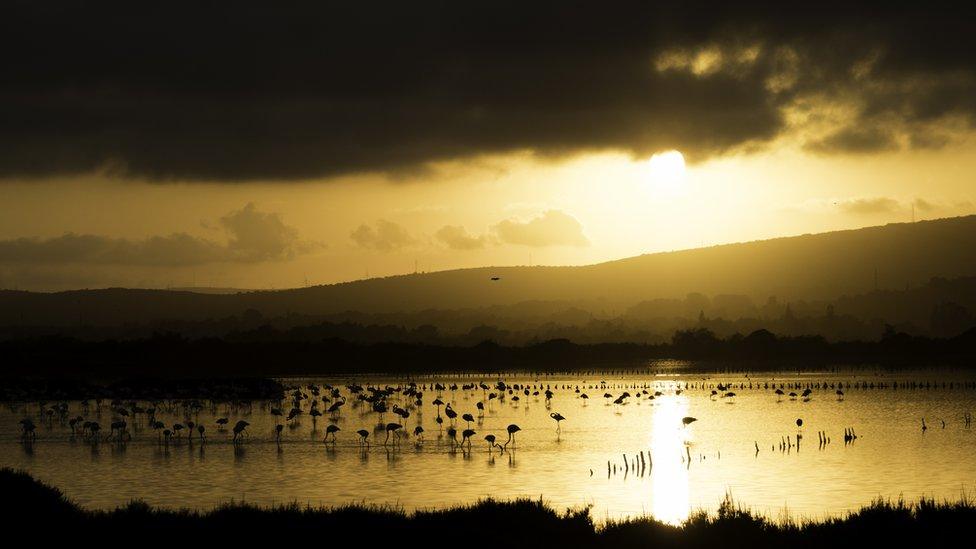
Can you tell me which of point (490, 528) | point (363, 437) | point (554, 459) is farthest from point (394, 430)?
point (490, 528)

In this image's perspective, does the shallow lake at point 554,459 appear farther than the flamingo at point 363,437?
No

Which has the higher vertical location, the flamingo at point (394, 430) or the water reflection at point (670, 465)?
the flamingo at point (394, 430)

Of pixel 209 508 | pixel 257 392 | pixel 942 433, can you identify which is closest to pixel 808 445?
pixel 942 433

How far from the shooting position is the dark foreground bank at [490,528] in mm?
25344

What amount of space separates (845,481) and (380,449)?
23470 mm

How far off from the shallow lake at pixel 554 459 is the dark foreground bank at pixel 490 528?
7.66 metres

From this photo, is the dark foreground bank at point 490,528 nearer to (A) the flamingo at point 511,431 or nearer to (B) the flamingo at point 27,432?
(A) the flamingo at point 511,431

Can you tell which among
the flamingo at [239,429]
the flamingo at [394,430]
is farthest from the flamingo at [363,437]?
the flamingo at [239,429]

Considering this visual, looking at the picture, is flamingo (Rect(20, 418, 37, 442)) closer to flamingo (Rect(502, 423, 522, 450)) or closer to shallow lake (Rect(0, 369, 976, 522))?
shallow lake (Rect(0, 369, 976, 522))

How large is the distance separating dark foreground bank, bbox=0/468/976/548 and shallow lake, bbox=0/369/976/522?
7.66 m

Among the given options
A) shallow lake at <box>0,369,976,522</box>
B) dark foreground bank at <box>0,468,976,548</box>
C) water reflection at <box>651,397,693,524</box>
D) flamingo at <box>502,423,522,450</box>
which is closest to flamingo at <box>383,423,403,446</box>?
shallow lake at <box>0,369,976,522</box>

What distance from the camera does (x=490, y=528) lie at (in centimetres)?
2686

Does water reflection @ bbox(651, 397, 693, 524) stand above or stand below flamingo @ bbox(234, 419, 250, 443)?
below

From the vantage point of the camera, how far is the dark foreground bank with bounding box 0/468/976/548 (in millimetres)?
25344
